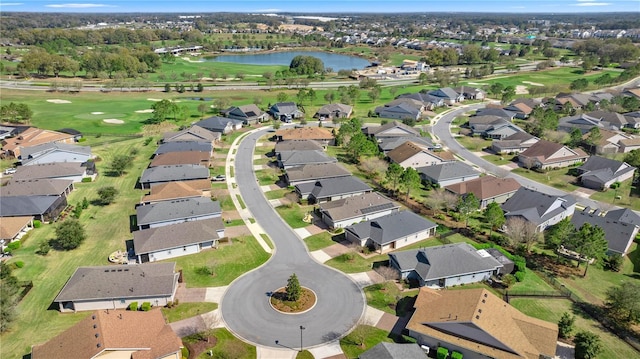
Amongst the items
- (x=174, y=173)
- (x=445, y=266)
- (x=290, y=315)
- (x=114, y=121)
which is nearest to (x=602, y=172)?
(x=445, y=266)

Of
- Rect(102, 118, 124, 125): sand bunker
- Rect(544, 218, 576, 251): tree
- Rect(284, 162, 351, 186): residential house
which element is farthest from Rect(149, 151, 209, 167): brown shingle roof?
Rect(544, 218, 576, 251): tree

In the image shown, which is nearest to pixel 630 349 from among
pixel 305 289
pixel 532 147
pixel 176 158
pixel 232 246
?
pixel 305 289

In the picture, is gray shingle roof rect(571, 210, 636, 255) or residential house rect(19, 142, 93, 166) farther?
residential house rect(19, 142, 93, 166)

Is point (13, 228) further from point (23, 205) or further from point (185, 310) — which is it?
point (185, 310)

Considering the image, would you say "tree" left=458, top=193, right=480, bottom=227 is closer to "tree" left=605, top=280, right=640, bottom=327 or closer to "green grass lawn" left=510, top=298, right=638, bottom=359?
"green grass lawn" left=510, top=298, right=638, bottom=359

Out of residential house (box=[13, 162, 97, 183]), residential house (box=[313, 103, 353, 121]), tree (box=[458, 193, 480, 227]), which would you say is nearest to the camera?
tree (box=[458, 193, 480, 227])

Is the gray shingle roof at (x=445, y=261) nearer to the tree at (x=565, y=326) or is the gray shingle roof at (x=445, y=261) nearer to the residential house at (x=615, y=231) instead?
the tree at (x=565, y=326)

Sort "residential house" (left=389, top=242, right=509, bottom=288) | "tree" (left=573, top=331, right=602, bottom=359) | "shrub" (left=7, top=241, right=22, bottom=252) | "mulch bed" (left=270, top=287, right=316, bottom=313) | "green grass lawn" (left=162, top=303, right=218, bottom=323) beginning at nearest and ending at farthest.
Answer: "tree" (left=573, top=331, right=602, bottom=359), "green grass lawn" (left=162, top=303, right=218, bottom=323), "mulch bed" (left=270, top=287, right=316, bottom=313), "residential house" (left=389, top=242, right=509, bottom=288), "shrub" (left=7, top=241, right=22, bottom=252)
